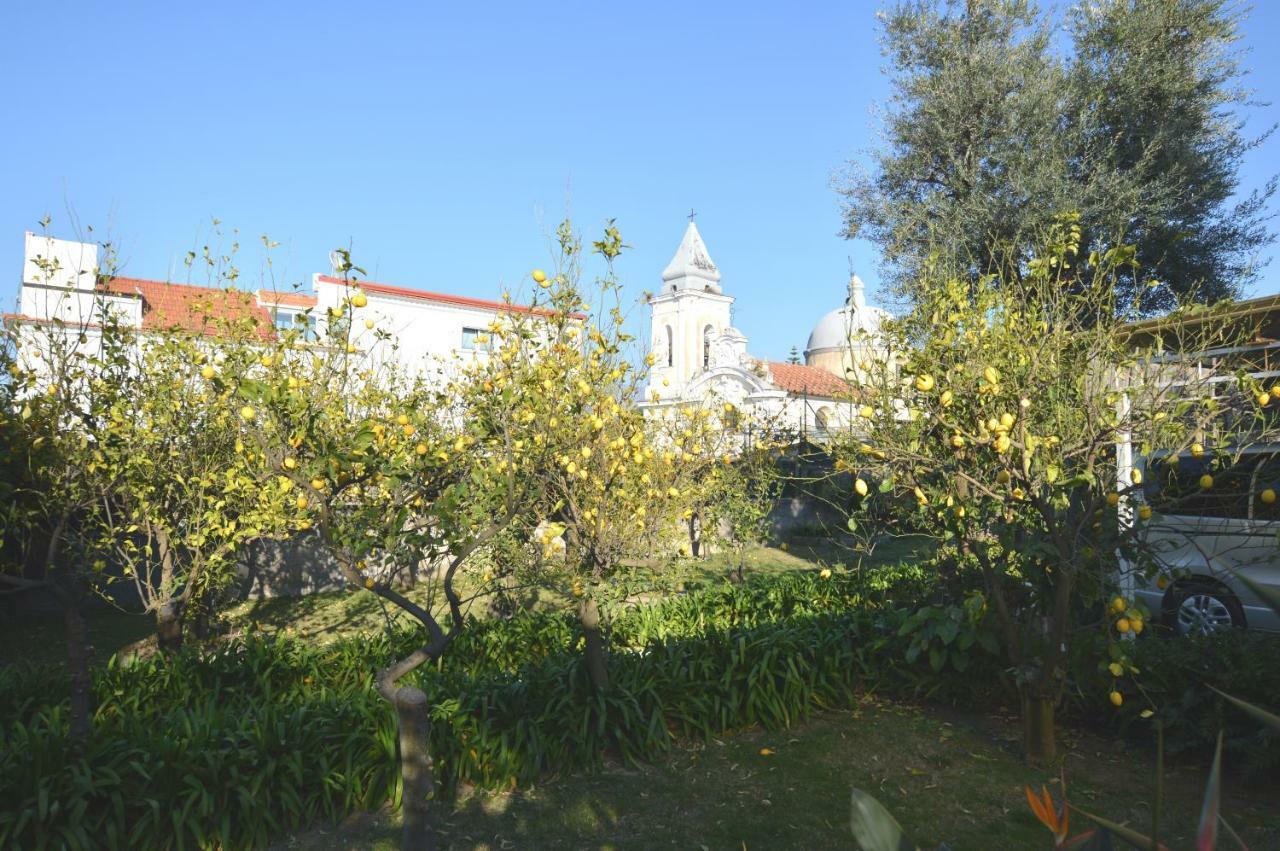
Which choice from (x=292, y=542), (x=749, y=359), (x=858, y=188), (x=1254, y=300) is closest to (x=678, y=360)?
(x=749, y=359)

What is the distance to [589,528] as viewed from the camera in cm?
604

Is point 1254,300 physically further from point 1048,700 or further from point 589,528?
point 589,528

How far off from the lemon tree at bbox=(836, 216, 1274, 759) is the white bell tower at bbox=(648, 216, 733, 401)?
1525 inches

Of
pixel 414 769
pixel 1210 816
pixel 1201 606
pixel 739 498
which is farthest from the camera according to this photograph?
pixel 739 498

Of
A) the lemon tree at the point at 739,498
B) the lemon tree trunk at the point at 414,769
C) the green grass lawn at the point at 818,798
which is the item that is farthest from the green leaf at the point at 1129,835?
the lemon tree at the point at 739,498

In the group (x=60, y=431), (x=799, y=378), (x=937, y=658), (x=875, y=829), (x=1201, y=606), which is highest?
(x=799, y=378)

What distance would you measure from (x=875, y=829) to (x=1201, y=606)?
8.99 m

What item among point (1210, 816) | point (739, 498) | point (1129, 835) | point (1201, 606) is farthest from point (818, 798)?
point (739, 498)

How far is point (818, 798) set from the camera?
4926 mm

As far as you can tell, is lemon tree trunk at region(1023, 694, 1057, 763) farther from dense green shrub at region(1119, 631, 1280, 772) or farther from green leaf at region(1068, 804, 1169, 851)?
green leaf at region(1068, 804, 1169, 851)

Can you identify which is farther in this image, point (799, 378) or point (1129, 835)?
point (799, 378)

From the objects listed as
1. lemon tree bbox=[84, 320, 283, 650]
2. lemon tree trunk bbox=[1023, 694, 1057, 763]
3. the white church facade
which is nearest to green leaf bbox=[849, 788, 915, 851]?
lemon tree trunk bbox=[1023, 694, 1057, 763]

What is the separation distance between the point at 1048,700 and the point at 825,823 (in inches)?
69.2

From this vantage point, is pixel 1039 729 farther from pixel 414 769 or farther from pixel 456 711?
pixel 414 769
